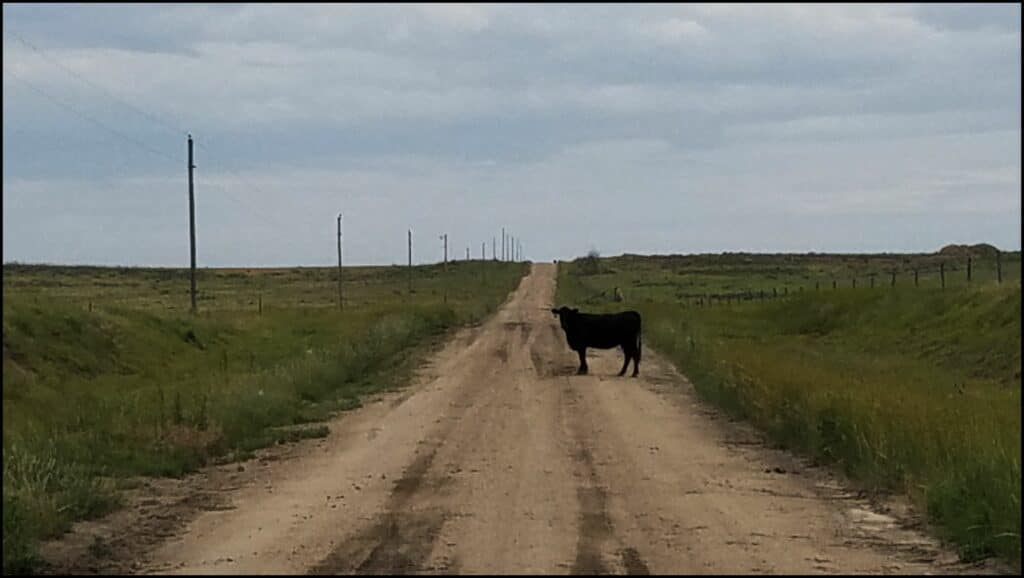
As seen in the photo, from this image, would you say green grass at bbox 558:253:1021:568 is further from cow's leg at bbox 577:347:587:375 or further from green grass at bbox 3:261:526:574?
green grass at bbox 3:261:526:574

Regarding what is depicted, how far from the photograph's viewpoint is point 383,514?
12180 mm

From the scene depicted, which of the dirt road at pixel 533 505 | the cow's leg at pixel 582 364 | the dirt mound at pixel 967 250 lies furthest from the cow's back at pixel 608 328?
the dirt mound at pixel 967 250

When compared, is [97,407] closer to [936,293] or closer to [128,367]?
[128,367]

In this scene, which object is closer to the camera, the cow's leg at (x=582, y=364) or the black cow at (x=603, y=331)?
the cow's leg at (x=582, y=364)

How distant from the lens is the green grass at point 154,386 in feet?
42.5

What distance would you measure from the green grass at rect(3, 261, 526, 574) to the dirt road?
89cm

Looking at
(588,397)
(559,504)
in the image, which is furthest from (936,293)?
(559,504)

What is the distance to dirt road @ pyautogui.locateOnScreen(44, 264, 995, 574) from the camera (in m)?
10.1

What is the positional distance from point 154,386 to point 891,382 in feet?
41.1

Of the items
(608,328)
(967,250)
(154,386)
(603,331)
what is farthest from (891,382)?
(967,250)

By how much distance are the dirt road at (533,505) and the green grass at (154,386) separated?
0.89m

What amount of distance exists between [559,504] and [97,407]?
8222 mm

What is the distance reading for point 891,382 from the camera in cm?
2225

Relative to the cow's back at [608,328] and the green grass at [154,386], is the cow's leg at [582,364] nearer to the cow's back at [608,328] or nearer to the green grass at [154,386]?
the cow's back at [608,328]
